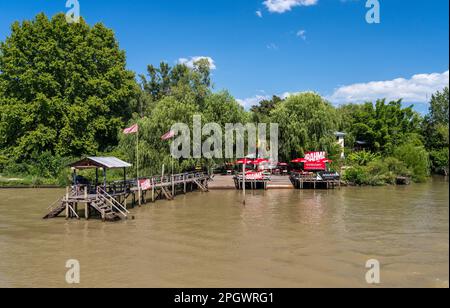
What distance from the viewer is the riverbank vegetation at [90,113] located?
41.9 m

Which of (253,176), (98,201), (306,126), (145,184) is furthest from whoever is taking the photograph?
(306,126)

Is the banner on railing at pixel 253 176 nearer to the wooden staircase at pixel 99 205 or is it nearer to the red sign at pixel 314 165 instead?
the red sign at pixel 314 165

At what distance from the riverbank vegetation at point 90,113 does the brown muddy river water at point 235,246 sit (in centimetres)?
Answer: 1428

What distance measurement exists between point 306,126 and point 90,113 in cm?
2356

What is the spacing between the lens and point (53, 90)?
44.0 meters

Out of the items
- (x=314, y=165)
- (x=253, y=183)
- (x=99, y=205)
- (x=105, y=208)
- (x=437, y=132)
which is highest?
(x=437, y=132)

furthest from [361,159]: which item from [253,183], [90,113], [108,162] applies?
[108,162]

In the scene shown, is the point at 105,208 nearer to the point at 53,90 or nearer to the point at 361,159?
the point at 53,90

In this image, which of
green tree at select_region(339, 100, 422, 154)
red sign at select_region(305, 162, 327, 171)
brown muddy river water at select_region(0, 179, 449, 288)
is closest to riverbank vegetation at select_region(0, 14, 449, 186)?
red sign at select_region(305, 162, 327, 171)

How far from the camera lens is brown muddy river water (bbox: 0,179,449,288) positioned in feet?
42.0

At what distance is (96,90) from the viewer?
150 feet

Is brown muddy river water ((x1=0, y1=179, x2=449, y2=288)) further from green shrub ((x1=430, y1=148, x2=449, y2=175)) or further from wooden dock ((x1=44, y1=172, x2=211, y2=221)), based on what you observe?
green shrub ((x1=430, y1=148, x2=449, y2=175))

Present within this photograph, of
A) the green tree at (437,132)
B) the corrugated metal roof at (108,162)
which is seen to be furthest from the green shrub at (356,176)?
the corrugated metal roof at (108,162)
